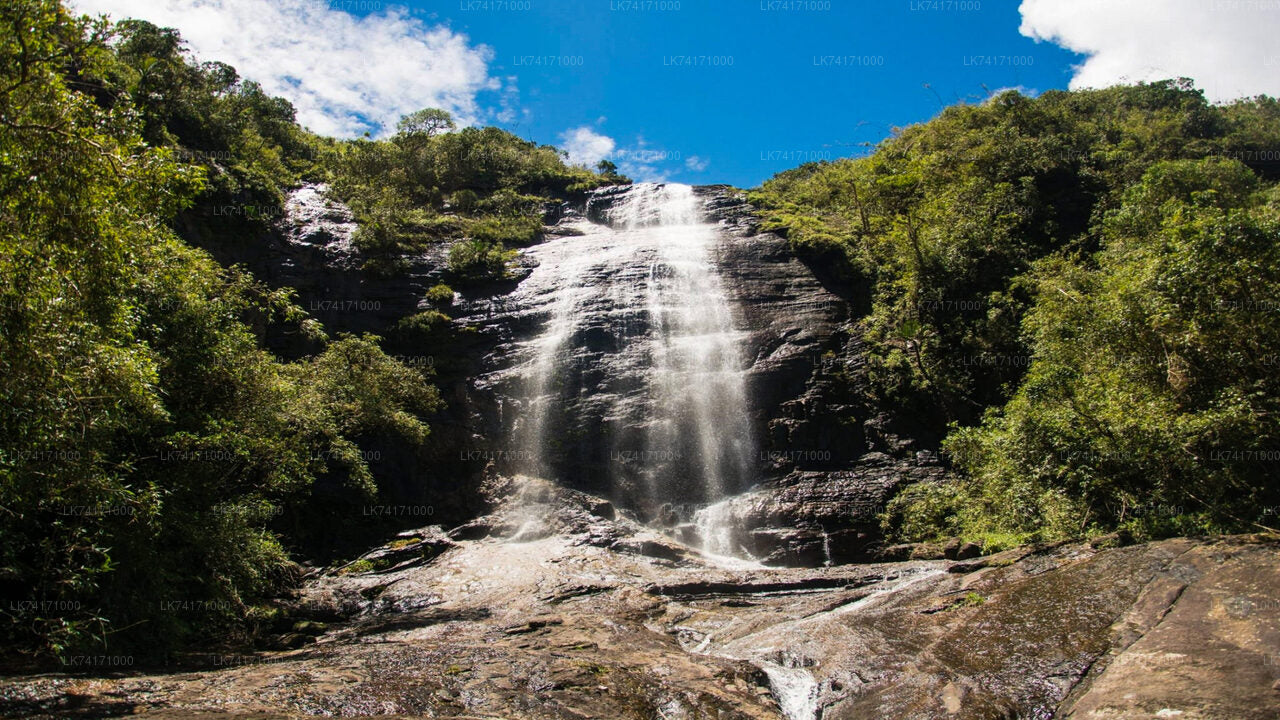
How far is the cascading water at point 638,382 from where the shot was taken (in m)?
21.4

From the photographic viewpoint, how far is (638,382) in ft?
78.3

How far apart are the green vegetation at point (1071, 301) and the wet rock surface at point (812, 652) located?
7.51 feet

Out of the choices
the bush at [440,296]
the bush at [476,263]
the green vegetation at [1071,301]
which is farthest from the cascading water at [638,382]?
the green vegetation at [1071,301]

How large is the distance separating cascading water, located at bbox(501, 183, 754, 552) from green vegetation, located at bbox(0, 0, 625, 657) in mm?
4453

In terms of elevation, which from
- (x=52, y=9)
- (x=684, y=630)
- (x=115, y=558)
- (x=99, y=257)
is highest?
(x=52, y=9)

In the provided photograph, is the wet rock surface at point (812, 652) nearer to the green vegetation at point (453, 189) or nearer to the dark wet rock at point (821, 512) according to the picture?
the dark wet rock at point (821, 512)

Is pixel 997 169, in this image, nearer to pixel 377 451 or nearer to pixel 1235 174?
pixel 1235 174

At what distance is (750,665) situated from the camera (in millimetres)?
8602

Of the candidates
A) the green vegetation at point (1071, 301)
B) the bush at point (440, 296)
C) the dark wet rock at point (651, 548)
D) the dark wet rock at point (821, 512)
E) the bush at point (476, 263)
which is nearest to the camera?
the green vegetation at point (1071, 301)

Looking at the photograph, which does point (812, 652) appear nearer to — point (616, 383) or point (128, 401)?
point (128, 401)

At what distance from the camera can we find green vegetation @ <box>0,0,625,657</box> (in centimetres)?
696

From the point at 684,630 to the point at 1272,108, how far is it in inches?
2787

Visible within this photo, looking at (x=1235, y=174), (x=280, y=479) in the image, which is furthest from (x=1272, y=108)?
(x=280, y=479)

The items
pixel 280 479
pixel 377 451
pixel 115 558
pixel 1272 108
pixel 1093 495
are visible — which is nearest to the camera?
pixel 115 558
